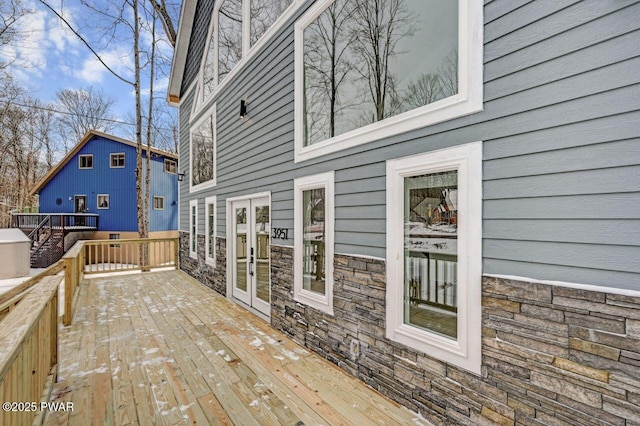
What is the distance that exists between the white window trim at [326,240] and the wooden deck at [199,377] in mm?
626

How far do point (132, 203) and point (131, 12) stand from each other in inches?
382

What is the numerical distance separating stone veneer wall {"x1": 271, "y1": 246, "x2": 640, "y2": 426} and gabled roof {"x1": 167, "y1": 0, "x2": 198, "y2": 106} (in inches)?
345

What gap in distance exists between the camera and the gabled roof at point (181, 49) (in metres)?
7.93

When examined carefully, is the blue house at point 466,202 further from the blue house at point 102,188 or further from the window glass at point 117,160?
the window glass at point 117,160

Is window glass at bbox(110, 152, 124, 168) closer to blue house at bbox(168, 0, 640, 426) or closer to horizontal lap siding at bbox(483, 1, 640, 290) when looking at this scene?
blue house at bbox(168, 0, 640, 426)

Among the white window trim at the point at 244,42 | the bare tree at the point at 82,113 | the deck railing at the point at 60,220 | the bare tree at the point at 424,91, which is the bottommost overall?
the deck railing at the point at 60,220

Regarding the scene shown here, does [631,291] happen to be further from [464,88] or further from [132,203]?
[132,203]

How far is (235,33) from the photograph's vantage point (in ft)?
19.1

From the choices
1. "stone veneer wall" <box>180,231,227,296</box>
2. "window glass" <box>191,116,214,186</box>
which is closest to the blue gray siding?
"stone veneer wall" <box>180,231,227,296</box>

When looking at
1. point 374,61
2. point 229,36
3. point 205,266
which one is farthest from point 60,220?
point 374,61

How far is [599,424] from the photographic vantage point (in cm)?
157

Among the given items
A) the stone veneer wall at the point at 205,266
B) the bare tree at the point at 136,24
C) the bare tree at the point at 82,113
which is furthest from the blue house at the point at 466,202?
the bare tree at the point at 82,113

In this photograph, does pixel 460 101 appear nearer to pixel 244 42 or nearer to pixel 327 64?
pixel 327 64

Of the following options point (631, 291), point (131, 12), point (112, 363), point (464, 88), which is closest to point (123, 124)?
point (131, 12)
